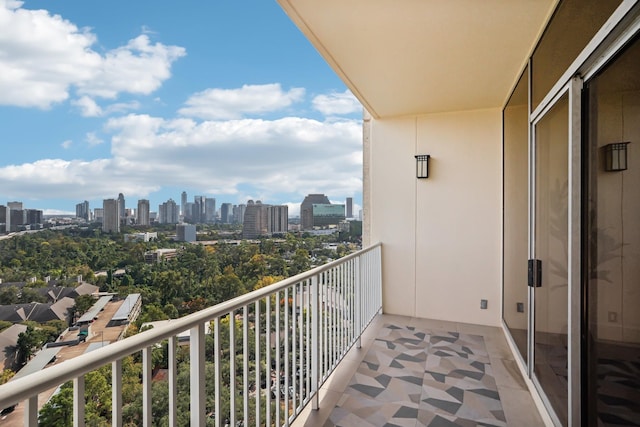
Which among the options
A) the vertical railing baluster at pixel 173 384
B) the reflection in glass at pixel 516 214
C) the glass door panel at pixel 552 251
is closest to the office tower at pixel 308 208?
the reflection in glass at pixel 516 214

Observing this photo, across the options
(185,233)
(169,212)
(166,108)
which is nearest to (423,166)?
(185,233)

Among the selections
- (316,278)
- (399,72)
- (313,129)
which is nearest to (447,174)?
(399,72)

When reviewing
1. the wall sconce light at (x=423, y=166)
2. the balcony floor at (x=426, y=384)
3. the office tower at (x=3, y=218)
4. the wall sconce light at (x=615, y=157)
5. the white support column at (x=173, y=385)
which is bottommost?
the balcony floor at (x=426, y=384)

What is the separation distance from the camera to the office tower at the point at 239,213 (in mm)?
5205

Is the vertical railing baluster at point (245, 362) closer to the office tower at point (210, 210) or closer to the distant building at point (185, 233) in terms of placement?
the distant building at point (185, 233)

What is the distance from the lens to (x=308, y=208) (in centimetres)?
580

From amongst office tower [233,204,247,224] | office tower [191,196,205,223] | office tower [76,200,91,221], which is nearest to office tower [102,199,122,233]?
office tower [76,200,91,221]

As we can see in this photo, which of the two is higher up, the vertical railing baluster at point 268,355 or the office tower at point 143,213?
the office tower at point 143,213

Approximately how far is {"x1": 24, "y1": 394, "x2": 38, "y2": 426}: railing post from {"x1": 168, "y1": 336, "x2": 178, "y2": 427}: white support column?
414 millimetres

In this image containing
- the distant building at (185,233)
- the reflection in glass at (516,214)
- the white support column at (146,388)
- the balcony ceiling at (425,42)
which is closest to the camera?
the white support column at (146,388)

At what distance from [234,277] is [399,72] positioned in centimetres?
278

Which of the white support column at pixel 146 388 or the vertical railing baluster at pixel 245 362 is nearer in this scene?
the white support column at pixel 146 388

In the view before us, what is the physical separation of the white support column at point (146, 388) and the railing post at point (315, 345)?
4.50 ft

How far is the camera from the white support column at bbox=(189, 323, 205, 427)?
1.20 meters
